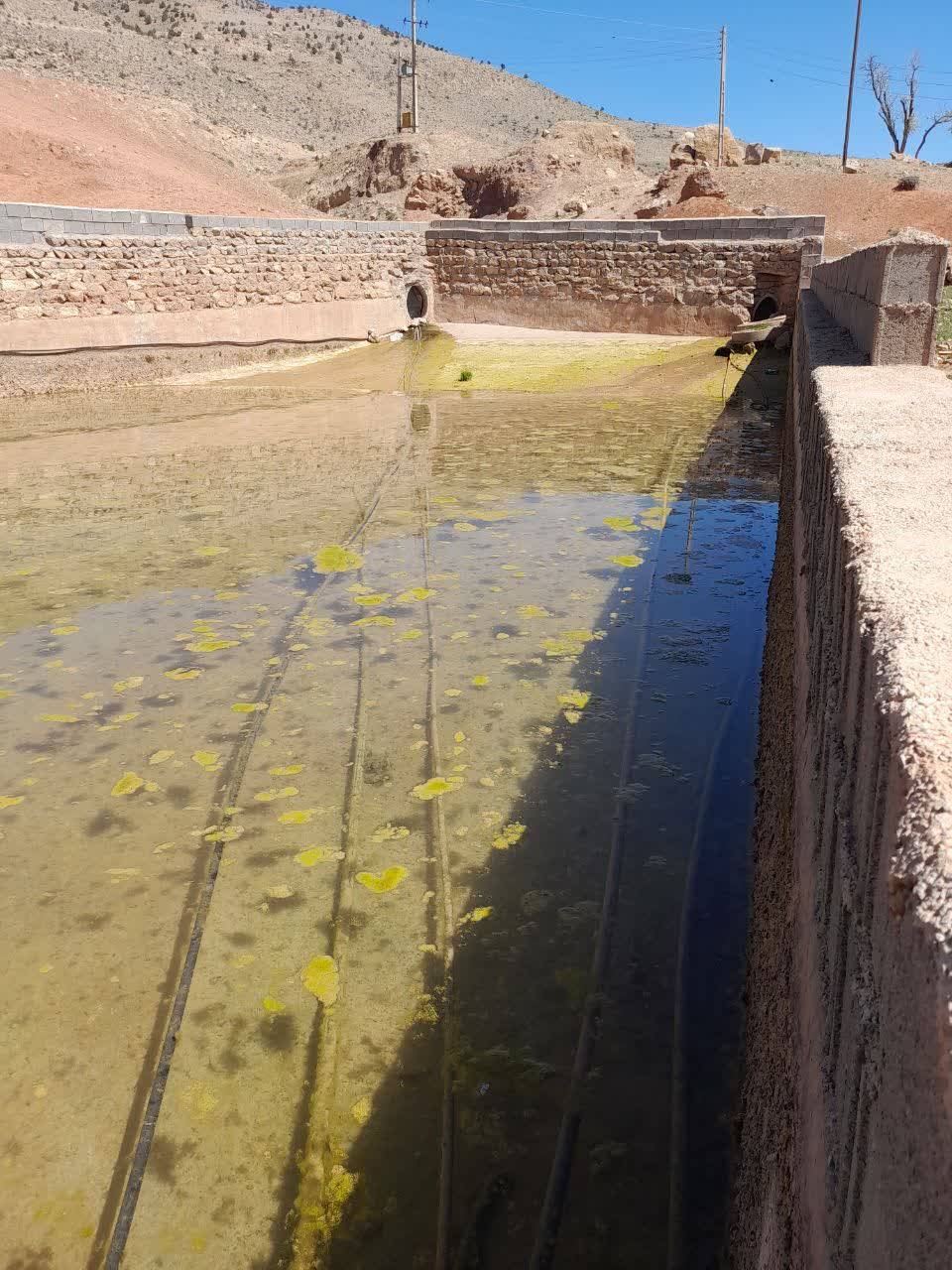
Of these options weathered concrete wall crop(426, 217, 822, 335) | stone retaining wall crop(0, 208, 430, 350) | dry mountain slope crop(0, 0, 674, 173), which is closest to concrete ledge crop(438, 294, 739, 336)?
weathered concrete wall crop(426, 217, 822, 335)

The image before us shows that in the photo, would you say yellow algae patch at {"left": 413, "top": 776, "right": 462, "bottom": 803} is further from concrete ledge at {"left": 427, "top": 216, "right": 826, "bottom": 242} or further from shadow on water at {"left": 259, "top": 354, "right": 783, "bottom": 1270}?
concrete ledge at {"left": 427, "top": 216, "right": 826, "bottom": 242}

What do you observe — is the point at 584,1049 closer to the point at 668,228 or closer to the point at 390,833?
the point at 390,833

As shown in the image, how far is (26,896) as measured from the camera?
3.55 meters

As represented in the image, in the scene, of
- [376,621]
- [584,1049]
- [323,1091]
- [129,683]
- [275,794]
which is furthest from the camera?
[376,621]

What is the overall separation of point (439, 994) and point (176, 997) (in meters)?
0.82

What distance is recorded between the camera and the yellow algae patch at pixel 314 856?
12.4 ft

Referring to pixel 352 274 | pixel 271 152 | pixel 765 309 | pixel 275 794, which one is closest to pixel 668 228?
pixel 765 309

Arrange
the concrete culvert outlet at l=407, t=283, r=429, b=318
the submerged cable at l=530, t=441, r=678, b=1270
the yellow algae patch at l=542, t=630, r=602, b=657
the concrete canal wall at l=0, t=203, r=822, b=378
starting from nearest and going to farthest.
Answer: the submerged cable at l=530, t=441, r=678, b=1270 → the yellow algae patch at l=542, t=630, r=602, b=657 → the concrete canal wall at l=0, t=203, r=822, b=378 → the concrete culvert outlet at l=407, t=283, r=429, b=318

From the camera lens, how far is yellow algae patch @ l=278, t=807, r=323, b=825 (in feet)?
13.3

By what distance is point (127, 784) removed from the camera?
14.1 ft

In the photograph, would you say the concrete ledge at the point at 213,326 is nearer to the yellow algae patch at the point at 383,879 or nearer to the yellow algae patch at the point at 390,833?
the yellow algae patch at the point at 390,833

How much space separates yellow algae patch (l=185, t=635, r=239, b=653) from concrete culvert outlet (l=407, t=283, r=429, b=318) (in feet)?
49.0

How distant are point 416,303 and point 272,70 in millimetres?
47434

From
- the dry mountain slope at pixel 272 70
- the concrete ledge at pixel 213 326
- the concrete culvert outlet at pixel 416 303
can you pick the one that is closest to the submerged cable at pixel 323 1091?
the concrete ledge at pixel 213 326
